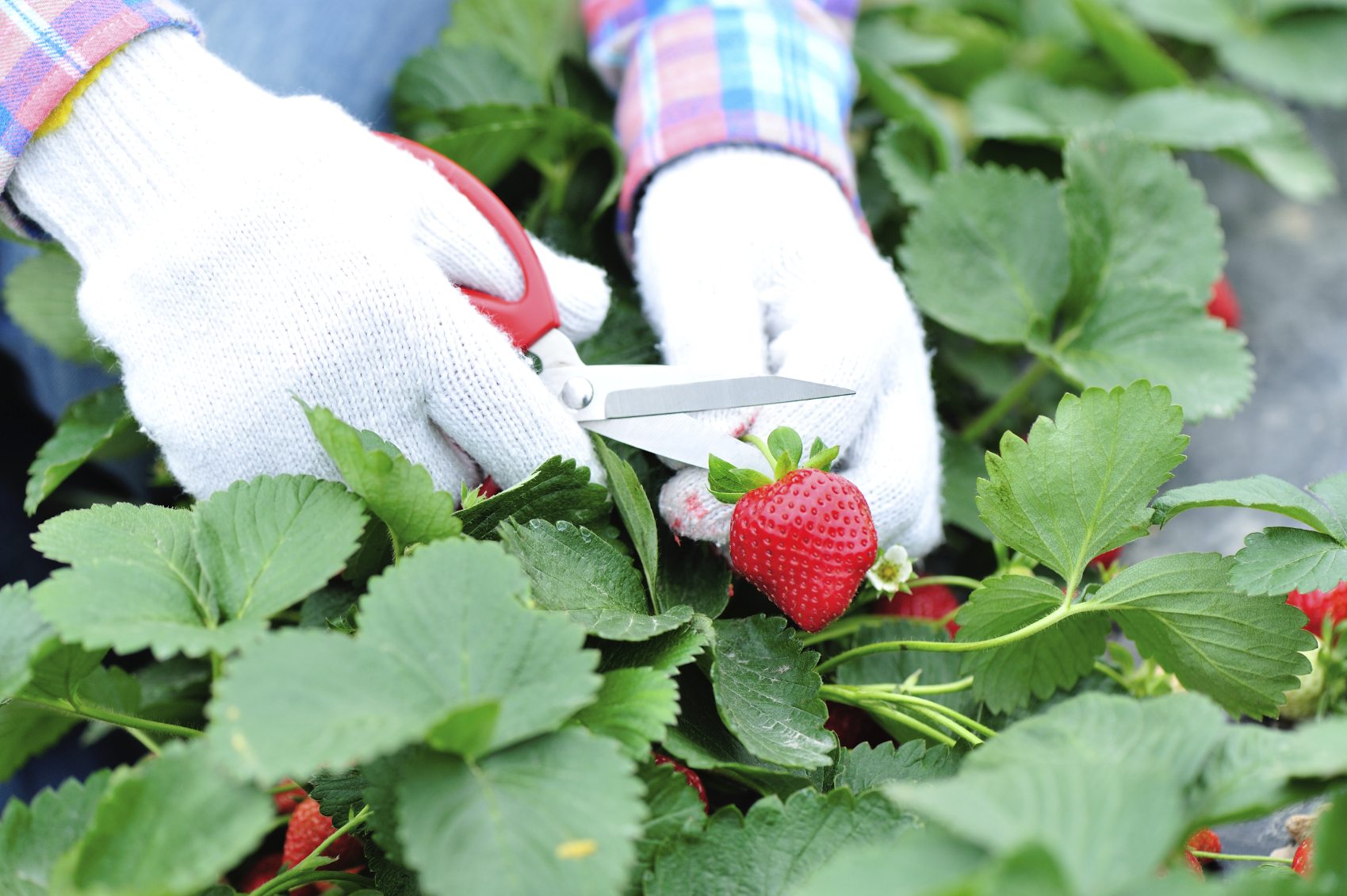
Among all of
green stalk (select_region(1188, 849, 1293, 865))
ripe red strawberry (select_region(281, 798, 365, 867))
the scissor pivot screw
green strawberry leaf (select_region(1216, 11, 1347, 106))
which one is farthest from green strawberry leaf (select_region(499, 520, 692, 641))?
green strawberry leaf (select_region(1216, 11, 1347, 106))

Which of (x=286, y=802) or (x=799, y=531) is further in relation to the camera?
(x=286, y=802)

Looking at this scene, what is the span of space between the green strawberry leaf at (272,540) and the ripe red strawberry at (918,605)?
392mm

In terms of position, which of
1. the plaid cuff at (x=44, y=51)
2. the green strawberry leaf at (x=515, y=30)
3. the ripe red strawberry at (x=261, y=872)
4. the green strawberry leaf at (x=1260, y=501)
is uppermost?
the plaid cuff at (x=44, y=51)

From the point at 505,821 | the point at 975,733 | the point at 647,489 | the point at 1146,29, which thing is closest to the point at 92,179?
the point at 647,489

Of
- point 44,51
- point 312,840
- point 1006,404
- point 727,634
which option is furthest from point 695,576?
point 44,51

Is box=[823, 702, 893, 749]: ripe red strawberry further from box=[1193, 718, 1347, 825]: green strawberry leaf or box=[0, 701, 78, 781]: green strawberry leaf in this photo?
box=[0, 701, 78, 781]: green strawberry leaf

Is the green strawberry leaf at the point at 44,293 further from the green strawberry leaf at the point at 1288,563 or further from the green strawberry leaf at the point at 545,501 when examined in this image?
the green strawberry leaf at the point at 1288,563

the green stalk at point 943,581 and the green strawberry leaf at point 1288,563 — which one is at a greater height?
the green strawberry leaf at point 1288,563

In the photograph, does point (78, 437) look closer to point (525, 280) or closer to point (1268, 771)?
point (525, 280)

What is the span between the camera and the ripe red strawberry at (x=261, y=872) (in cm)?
67

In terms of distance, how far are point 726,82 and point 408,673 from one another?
572 millimetres

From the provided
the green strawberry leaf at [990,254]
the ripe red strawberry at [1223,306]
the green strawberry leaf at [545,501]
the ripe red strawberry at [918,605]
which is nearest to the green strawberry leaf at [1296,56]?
the ripe red strawberry at [1223,306]

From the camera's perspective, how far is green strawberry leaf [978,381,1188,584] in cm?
57

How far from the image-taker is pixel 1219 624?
58cm
